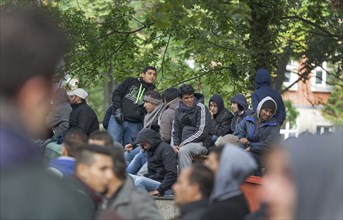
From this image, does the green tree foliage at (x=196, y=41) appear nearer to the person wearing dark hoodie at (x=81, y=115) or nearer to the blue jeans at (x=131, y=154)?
the person wearing dark hoodie at (x=81, y=115)

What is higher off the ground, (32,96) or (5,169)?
(32,96)

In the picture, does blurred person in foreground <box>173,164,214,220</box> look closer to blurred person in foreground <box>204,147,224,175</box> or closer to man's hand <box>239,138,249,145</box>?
blurred person in foreground <box>204,147,224,175</box>

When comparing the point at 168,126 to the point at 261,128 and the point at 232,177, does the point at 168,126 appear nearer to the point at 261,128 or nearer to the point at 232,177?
the point at 261,128

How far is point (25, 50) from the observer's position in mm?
2619

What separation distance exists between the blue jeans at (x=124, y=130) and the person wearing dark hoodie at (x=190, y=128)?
1443mm

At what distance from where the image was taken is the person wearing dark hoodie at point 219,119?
1401cm

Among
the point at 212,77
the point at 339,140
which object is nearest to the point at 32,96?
the point at 339,140

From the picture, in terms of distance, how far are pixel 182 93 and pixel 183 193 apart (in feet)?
25.5

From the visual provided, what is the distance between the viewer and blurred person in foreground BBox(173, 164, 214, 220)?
561 centimetres

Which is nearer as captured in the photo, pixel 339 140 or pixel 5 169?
pixel 5 169

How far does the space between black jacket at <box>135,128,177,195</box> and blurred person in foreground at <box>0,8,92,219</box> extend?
9648mm

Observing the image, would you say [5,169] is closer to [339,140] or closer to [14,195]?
[14,195]

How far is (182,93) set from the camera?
1338 centimetres

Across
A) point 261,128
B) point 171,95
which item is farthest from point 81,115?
point 261,128
